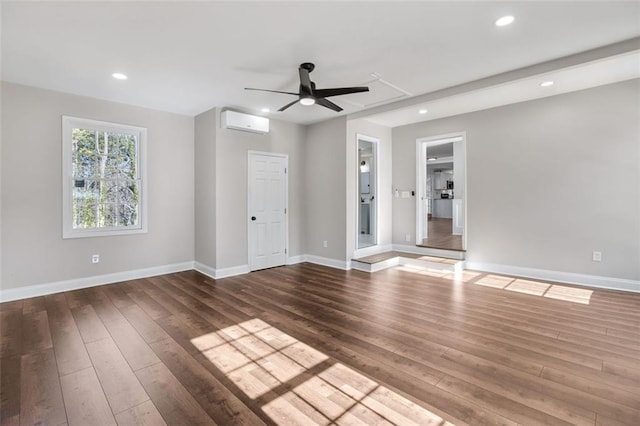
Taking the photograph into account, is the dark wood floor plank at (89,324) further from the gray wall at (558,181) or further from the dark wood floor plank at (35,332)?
the gray wall at (558,181)

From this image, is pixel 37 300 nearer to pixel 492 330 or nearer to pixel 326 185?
pixel 326 185

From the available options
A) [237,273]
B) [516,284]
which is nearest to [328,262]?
[237,273]

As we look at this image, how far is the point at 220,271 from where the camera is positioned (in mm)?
5172

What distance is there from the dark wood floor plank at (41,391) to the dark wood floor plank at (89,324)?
0.35 m

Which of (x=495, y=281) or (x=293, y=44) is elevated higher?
(x=293, y=44)

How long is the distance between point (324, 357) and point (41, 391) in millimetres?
2047

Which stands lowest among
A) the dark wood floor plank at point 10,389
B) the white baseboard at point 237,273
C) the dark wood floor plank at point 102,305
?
the dark wood floor plank at point 10,389

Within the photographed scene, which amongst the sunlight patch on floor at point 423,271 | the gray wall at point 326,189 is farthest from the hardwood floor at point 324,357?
the gray wall at point 326,189

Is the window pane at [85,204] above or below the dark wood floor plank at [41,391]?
above

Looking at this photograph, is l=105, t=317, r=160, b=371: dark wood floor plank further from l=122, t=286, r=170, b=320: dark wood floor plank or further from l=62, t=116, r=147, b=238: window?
l=62, t=116, r=147, b=238: window

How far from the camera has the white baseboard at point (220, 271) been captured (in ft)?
16.9

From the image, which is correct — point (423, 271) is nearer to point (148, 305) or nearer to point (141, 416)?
point (148, 305)

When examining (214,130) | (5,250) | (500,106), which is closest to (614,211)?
(500,106)

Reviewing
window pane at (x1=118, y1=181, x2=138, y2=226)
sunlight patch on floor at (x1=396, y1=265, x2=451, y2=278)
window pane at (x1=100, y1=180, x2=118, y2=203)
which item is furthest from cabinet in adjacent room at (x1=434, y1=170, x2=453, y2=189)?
window pane at (x1=100, y1=180, x2=118, y2=203)
